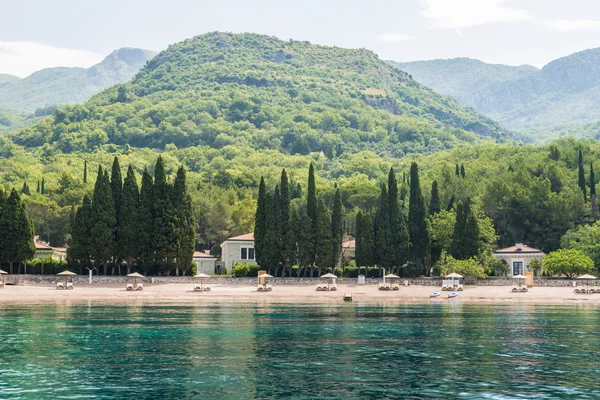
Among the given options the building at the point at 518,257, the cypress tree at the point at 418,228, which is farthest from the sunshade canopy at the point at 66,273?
the building at the point at 518,257

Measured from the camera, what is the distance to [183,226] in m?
86.1

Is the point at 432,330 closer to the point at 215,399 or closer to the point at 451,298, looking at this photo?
the point at 215,399

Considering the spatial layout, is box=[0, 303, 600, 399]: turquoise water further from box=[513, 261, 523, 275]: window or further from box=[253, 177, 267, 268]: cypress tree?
box=[513, 261, 523, 275]: window

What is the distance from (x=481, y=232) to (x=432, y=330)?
46885 millimetres

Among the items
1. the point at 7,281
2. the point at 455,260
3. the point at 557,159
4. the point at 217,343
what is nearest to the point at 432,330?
the point at 217,343

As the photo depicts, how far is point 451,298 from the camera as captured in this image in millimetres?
76750

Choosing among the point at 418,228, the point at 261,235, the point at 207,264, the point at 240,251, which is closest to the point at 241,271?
the point at 261,235

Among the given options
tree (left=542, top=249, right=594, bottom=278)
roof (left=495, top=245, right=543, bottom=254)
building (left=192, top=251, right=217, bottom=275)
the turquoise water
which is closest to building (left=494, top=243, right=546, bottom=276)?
roof (left=495, top=245, right=543, bottom=254)

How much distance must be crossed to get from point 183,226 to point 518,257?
3611cm

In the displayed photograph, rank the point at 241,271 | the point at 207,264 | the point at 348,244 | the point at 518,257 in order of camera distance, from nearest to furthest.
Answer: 1. the point at 241,271
2. the point at 518,257
3. the point at 348,244
4. the point at 207,264

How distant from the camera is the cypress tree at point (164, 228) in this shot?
84.8 m

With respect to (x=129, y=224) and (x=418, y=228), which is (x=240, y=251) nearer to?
(x=129, y=224)

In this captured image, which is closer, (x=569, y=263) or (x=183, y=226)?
(x=569, y=263)

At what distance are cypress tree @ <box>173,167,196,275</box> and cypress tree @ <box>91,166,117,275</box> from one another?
6.22 metres
